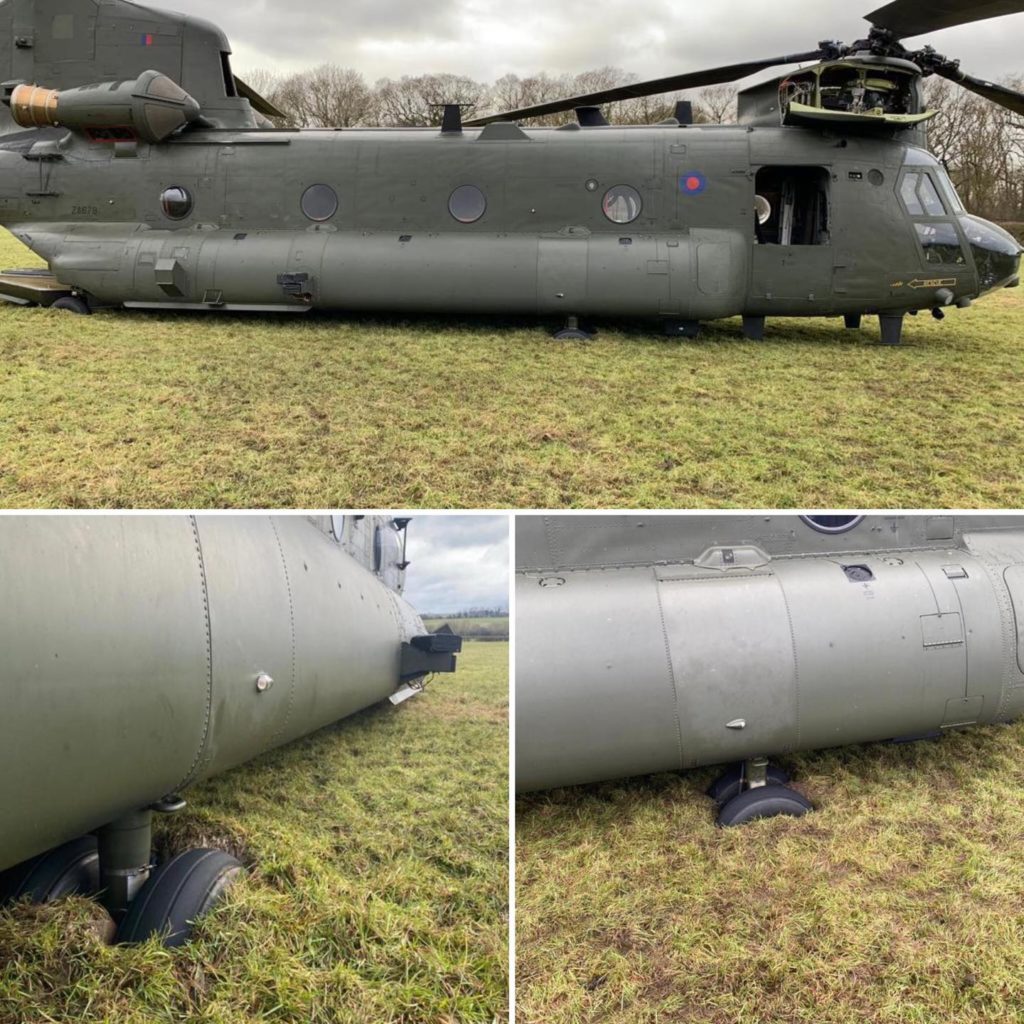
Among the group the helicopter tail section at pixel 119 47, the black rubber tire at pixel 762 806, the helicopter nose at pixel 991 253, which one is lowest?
the black rubber tire at pixel 762 806

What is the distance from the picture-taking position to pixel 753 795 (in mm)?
4398

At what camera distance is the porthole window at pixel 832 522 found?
4949mm

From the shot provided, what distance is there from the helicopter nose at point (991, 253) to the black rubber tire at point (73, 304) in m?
10.9

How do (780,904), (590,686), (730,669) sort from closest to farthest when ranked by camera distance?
1. (780,904)
2. (590,686)
3. (730,669)

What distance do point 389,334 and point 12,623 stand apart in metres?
7.79

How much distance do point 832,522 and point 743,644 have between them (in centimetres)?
120

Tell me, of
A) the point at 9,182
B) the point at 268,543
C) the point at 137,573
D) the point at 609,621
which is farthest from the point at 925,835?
the point at 9,182

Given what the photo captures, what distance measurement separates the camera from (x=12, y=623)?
8.43 ft

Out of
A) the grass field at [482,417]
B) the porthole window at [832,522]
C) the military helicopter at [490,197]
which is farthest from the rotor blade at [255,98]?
the porthole window at [832,522]

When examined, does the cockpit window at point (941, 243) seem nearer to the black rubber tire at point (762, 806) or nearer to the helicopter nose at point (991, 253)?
the helicopter nose at point (991, 253)

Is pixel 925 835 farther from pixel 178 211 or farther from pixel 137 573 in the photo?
pixel 178 211

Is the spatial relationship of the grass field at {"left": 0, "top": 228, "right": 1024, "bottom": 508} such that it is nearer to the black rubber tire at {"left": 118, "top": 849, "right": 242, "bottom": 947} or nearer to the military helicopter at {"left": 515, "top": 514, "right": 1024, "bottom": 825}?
the military helicopter at {"left": 515, "top": 514, "right": 1024, "bottom": 825}

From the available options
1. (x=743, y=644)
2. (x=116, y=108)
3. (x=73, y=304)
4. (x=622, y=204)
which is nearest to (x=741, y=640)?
(x=743, y=644)

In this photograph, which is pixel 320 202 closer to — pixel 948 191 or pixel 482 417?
pixel 482 417
